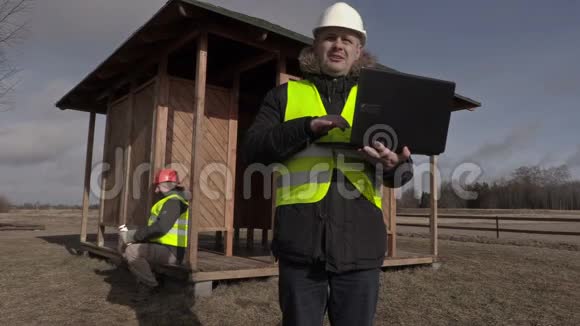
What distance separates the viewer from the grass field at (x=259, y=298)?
16.1ft

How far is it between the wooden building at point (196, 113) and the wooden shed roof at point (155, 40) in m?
0.02

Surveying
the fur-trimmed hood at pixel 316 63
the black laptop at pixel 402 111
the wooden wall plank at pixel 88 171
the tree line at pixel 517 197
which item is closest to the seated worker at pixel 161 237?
the fur-trimmed hood at pixel 316 63

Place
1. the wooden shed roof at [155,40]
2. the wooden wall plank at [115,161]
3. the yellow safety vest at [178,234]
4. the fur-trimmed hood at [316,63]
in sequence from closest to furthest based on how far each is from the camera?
the fur-trimmed hood at [316,63] → the wooden shed roof at [155,40] → the yellow safety vest at [178,234] → the wooden wall plank at [115,161]

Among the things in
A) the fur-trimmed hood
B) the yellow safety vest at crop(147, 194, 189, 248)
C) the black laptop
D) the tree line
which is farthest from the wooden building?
the tree line

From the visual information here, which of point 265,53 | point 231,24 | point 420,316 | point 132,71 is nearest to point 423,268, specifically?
point 420,316

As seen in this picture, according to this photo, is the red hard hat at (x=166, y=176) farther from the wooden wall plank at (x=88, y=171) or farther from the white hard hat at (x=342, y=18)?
the wooden wall plank at (x=88, y=171)

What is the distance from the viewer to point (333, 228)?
1752mm

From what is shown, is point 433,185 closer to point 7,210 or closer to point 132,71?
point 132,71

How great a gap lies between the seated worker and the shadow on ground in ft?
0.58

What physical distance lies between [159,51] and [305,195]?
590cm

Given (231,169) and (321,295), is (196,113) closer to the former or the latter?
(231,169)

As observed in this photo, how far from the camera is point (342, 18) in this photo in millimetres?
1925

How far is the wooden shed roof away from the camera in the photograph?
5.50 metres

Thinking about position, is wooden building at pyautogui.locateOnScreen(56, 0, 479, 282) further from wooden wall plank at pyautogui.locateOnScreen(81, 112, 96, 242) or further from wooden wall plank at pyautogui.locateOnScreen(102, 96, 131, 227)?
wooden wall plank at pyautogui.locateOnScreen(81, 112, 96, 242)
